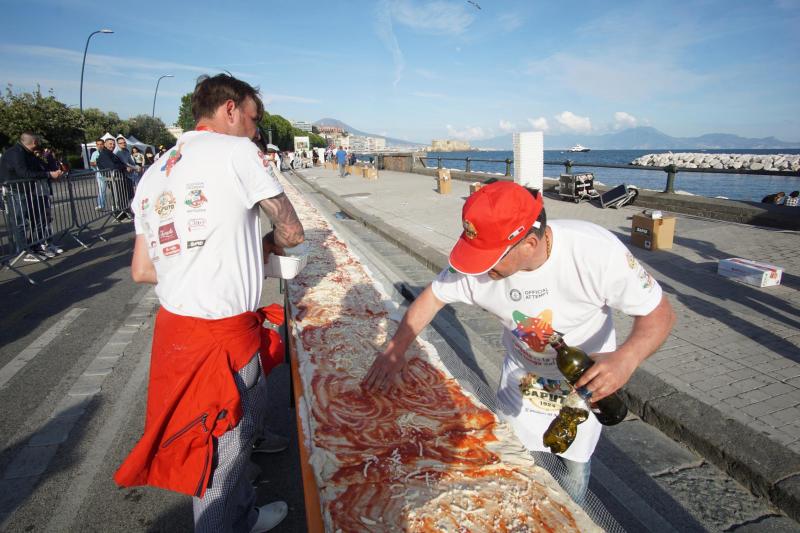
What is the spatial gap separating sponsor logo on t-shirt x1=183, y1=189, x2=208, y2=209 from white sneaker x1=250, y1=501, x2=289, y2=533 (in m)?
1.88

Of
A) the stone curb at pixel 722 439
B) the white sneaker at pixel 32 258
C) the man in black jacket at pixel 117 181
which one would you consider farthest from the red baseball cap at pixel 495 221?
the man in black jacket at pixel 117 181

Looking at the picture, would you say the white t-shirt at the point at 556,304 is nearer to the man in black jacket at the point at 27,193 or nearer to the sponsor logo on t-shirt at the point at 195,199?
the sponsor logo on t-shirt at the point at 195,199

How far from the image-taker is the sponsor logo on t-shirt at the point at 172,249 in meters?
1.89

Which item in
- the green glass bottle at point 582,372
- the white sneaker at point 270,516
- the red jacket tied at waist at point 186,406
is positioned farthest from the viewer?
the white sneaker at point 270,516

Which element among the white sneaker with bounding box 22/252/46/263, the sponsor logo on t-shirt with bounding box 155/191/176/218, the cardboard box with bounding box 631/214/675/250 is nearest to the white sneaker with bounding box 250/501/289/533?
the sponsor logo on t-shirt with bounding box 155/191/176/218

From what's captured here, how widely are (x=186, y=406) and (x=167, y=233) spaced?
2.42 ft

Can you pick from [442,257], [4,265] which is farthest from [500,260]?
[4,265]

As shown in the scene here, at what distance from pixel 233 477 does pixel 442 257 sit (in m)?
6.59

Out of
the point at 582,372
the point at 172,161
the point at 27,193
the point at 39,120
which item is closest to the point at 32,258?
the point at 27,193

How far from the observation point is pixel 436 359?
10.3 ft

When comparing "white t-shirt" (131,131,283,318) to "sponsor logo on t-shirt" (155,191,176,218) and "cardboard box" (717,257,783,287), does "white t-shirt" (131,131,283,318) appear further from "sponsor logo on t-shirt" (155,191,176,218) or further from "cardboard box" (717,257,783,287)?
"cardboard box" (717,257,783,287)

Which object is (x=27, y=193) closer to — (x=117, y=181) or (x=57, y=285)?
(x=57, y=285)

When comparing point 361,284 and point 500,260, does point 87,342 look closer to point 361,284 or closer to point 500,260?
point 361,284

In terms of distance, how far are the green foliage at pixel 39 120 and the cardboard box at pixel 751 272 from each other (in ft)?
188
